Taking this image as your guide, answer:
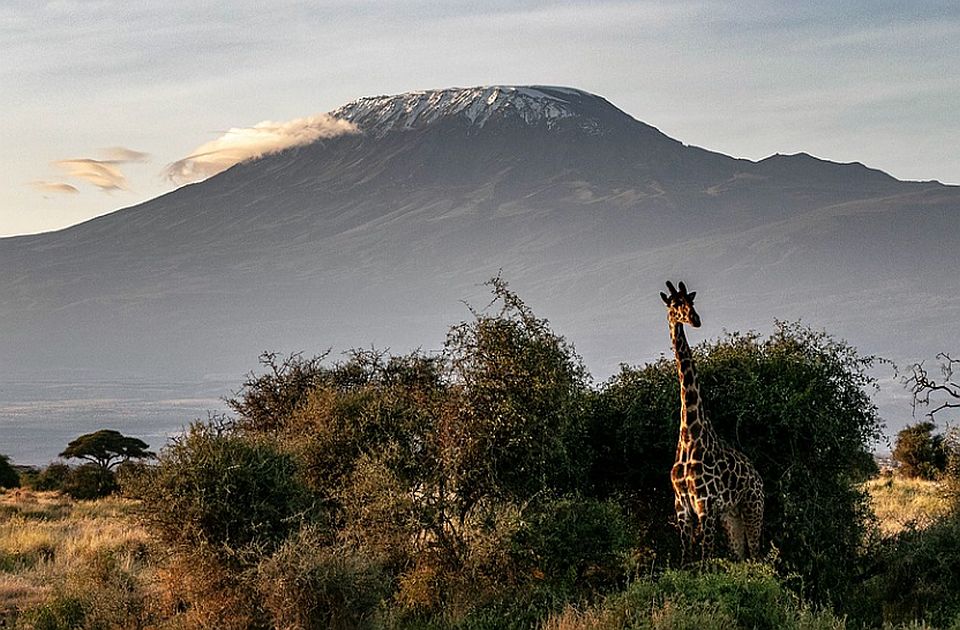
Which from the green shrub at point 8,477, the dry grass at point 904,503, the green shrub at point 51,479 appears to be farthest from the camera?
the green shrub at point 8,477

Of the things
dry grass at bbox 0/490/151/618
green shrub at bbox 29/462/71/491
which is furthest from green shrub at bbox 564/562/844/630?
green shrub at bbox 29/462/71/491

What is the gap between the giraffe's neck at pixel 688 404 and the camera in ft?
48.6

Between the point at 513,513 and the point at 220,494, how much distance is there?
321 cm

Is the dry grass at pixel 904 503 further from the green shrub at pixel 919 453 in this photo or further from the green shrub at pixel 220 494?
the green shrub at pixel 220 494

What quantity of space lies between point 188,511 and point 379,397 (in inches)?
153

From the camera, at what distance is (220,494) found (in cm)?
1455

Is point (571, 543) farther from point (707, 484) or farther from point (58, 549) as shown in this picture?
point (58, 549)

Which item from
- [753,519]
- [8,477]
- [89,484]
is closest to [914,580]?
[753,519]

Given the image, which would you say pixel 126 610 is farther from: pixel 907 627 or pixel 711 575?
pixel 907 627

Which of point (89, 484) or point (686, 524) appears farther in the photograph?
point (89, 484)

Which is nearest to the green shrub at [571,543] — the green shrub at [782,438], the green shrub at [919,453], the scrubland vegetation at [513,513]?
the scrubland vegetation at [513,513]

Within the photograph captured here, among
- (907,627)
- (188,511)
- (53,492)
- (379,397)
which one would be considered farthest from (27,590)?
(53,492)

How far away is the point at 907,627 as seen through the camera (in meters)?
13.4

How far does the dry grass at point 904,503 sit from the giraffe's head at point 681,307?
4539mm
